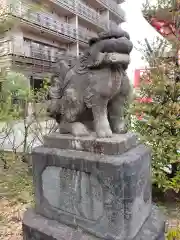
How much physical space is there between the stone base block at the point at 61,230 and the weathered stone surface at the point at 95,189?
0.13ft

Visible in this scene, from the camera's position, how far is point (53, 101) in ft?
5.83

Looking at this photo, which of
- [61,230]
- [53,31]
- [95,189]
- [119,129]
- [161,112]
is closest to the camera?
[95,189]

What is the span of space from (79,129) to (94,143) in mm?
188

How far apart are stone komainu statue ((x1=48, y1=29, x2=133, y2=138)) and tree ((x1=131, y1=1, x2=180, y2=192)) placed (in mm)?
1260

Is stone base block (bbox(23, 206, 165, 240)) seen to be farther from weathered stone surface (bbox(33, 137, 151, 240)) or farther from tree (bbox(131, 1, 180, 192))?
tree (bbox(131, 1, 180, 192))

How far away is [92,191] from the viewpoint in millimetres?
1489

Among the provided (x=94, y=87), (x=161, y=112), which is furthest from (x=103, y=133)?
(x=161, y=112)

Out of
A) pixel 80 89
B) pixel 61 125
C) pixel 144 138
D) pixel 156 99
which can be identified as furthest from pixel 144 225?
pixel 156 99

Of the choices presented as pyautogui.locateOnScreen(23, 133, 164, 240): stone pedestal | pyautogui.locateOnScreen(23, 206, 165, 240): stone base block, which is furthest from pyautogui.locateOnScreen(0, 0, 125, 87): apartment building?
pyautogui.locateOnScreen(23, 206, 165, 240): stone base block

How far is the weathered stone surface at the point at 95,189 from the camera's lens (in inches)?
54.7

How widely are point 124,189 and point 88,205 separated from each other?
12.3 inches

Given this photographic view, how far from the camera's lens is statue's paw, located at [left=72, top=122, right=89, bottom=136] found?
63.2 inches

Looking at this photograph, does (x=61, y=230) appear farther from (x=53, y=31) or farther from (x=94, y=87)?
(x=53, y=31)

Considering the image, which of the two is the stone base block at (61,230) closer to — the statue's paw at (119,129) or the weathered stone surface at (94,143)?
the weathered stone surface at (94,143)
